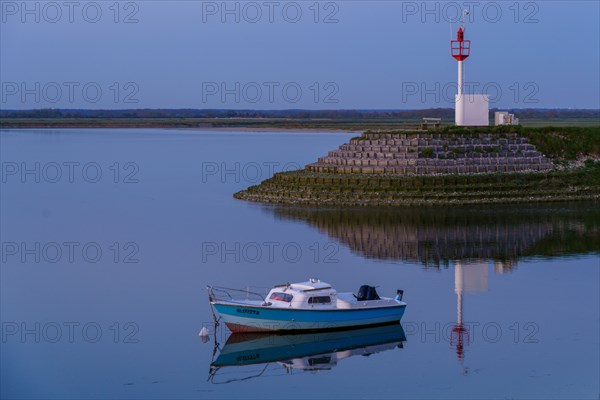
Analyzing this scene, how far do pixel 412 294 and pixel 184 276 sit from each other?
603cm

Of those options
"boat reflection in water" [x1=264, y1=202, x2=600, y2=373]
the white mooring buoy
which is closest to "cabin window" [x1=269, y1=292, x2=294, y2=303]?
the white mooring buoy

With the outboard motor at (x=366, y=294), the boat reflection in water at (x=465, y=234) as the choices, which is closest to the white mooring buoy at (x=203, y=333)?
the outboard motor at (x=366, y=294)

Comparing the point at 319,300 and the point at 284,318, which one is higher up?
the point at 319,300

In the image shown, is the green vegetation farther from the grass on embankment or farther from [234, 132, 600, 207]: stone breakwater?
the grass on embankment

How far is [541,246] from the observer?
3291 cm

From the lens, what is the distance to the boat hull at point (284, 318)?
22.1 m

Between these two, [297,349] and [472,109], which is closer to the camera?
[297,349]

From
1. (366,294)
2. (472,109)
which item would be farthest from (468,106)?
(366,294)

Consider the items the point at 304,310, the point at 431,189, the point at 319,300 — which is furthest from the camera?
the point at 431,189

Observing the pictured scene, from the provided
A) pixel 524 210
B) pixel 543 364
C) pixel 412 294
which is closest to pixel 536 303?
pixel 412 294

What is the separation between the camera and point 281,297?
22344 millimetres

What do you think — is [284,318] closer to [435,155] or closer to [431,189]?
[431,189]

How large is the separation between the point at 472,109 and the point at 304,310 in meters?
27.6

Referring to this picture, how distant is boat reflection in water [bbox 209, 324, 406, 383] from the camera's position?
20250 mm
